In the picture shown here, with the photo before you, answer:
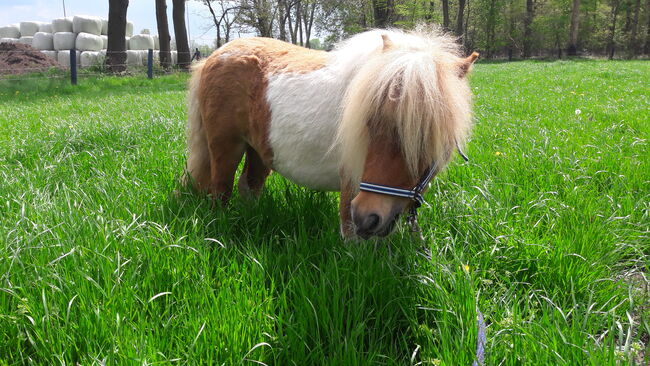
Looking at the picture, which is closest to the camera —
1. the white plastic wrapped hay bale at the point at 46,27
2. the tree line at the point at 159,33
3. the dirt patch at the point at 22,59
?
the tree line at the point at 159,33

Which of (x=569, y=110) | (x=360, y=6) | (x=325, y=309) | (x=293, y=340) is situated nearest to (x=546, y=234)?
(x=325, y=309)

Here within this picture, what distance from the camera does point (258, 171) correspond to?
Result: 11.2 ft

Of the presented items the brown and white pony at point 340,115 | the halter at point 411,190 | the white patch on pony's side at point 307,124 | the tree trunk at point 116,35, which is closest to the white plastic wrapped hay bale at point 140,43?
the tree trunk at point 116,35

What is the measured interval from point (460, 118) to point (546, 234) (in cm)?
97

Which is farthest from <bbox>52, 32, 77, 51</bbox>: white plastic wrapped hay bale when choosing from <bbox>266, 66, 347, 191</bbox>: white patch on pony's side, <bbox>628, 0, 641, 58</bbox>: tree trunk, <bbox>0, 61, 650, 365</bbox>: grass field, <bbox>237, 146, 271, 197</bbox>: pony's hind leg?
<bbox>628, 0, 641, 58</bbox>: tree trunk

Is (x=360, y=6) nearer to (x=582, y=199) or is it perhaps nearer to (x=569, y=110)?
(x=569, y=110)

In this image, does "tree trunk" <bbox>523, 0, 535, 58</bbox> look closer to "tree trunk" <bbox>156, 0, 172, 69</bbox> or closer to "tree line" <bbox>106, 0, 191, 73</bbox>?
"tree line" <bbox>106, 0, 191, 73</bbox>

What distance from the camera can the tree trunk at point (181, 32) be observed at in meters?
19.4

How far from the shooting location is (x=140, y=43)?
31031 mm

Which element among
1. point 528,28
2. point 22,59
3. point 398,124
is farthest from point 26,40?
point 528,28

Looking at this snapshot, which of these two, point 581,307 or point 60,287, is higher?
point 60,287

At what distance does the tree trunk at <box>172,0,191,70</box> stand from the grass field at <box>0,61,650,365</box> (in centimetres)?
1792

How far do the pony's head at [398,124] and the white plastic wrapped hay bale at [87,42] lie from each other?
31.9 metres

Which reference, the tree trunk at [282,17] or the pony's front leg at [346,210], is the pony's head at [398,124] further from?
the tree trunk at [282,17]
